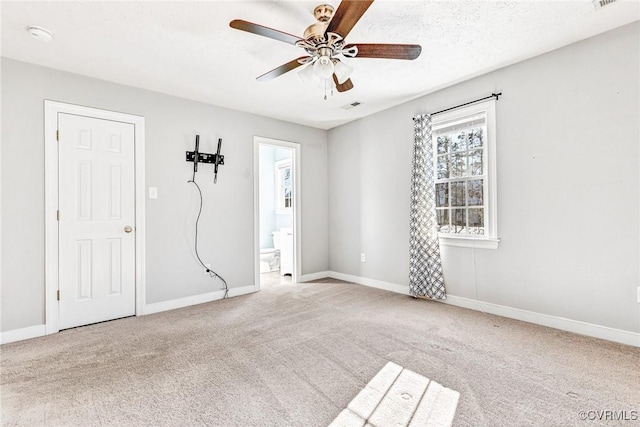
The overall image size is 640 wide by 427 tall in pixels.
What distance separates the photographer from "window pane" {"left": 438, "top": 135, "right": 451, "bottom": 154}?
3.65 metres

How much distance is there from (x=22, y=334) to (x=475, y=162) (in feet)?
15.7

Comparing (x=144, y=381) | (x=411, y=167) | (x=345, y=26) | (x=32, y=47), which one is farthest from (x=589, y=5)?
(x=32, y=47)

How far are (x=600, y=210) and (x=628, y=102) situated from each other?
2.87ft

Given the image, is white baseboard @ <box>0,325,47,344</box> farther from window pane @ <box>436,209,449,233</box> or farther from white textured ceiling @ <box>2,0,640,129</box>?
window pane @ <box>436,209,449,233</box>

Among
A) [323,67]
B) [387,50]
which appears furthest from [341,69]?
[387,50]

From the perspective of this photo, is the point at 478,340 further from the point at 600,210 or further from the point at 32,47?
the point at 32,47

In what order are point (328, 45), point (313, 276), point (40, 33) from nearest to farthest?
point (328, 45) → point (40, 33) → point (313, 276)

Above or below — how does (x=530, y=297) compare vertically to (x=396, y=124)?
below

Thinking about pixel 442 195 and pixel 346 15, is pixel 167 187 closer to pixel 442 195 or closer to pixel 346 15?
pixel 346 15

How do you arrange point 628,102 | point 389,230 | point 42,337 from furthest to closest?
1. point 389,230
2. point 42,337
3. point 628,102

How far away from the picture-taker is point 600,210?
2.53 m

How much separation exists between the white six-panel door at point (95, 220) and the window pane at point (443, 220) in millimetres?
3573

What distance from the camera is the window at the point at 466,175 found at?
321 cm

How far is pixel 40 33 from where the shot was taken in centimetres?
233
